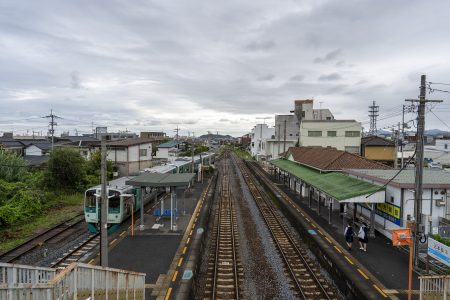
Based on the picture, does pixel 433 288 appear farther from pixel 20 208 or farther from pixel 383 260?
pixel 20 208

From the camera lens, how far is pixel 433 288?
9594 mm

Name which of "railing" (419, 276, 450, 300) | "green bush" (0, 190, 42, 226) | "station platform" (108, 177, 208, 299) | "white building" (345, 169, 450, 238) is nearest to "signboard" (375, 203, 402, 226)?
"white building" (345, 169, 450, 238)

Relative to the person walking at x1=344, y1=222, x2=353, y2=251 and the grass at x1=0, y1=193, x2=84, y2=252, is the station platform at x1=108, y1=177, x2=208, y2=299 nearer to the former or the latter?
the grass at x1=0, y1=193, x2=84, y2=252

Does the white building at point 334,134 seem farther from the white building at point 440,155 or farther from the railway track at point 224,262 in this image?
the railway track at point 224,262

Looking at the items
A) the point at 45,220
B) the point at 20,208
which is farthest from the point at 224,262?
the point at 20,208

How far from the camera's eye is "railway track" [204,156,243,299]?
12.0m

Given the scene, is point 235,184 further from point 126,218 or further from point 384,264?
point 384,264

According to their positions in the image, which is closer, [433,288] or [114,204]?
[433,288]

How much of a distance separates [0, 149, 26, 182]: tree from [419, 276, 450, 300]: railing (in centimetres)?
2926

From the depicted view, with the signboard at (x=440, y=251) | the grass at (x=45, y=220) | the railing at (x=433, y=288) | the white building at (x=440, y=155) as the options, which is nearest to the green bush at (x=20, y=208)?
the grass at (x=45, y=220)

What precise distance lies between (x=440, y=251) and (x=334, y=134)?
40564 millimetres

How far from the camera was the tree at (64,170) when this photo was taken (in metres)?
29.2

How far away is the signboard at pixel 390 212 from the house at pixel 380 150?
2959 centimetres

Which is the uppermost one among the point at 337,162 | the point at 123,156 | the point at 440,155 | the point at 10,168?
the point at 440,155
